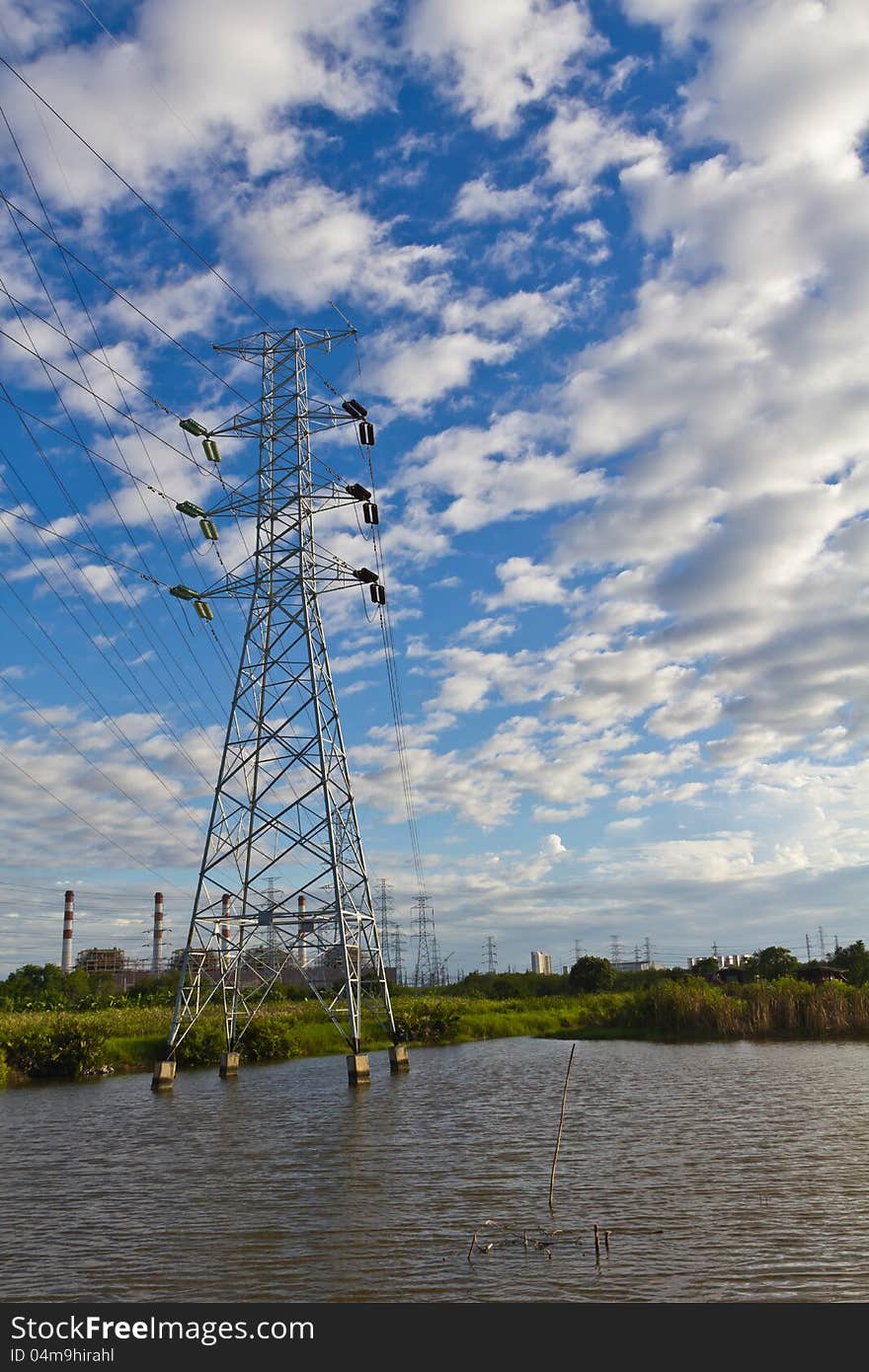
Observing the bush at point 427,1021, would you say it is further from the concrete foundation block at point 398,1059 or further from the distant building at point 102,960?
the distant building at point 102,960

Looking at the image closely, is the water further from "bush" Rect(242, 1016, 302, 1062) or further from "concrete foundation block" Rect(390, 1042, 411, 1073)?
"bush" Rect(242, 1016, 302, 1062)

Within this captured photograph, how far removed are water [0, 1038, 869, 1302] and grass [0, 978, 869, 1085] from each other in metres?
7.46

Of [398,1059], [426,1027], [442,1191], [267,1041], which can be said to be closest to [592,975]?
[426,1027]

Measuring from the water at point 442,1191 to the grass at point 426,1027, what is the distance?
7.46m

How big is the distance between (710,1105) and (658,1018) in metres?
33.0

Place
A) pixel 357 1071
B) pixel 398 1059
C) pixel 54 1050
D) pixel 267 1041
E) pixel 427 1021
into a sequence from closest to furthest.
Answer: pixel 357 1071 < pixel 398 1059 < pixel 54 1050 < pixel 267 1041 < pixel 427 1021

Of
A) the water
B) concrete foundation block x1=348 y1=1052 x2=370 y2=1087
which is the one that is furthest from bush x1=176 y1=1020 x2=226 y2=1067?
concrete foundation block x1=348 y1=1052 x2=370 y2=1087

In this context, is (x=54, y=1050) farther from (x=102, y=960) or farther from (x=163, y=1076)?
(x=102, y=960)

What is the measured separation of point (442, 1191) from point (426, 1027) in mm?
45011

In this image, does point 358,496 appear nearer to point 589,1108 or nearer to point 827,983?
point 589,1108

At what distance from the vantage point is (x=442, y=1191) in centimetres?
1912

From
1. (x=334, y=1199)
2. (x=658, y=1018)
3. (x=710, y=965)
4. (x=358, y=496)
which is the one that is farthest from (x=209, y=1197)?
(x=710, y=965)

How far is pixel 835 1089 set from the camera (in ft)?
108

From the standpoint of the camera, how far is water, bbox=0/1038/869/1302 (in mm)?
13359
